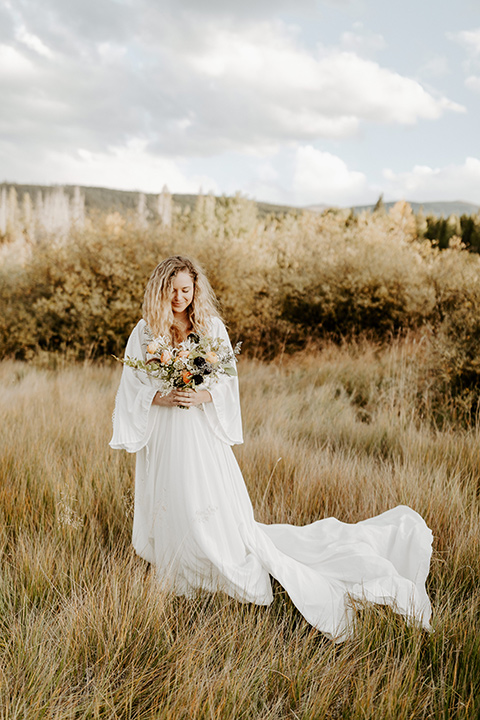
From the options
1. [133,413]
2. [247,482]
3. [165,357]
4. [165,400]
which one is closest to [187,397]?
[165,400]

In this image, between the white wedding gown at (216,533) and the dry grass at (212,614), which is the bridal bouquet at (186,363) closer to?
the white wedding gown at (216,533)

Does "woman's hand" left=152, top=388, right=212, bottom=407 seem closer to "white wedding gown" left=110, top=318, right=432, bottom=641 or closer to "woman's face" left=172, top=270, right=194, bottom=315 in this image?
"white wedding gown" left=110, top=318, right=432, bottom=641

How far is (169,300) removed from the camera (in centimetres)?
293

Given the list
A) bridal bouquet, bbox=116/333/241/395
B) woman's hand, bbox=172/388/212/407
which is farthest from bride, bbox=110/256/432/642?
bridal bouquet, bbox=116/333/241/395

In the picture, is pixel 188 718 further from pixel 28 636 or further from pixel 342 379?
pixel 342 379

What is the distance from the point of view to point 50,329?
9.53m

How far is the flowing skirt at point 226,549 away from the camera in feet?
8.67

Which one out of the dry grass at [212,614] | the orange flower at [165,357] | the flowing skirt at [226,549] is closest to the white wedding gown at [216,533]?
the flowing skirt at [226,549]

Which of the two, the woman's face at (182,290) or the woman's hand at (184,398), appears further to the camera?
the woman's face at (182,290)

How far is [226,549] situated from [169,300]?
1435 millimetres

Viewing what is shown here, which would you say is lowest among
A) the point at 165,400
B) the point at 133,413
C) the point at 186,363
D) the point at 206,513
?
the point at 206,513

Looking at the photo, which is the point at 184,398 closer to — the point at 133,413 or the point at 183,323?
the point at 133,413

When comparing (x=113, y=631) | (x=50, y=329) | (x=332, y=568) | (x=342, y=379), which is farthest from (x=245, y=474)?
(x=50, y=329)

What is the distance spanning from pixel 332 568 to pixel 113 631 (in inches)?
51.4
